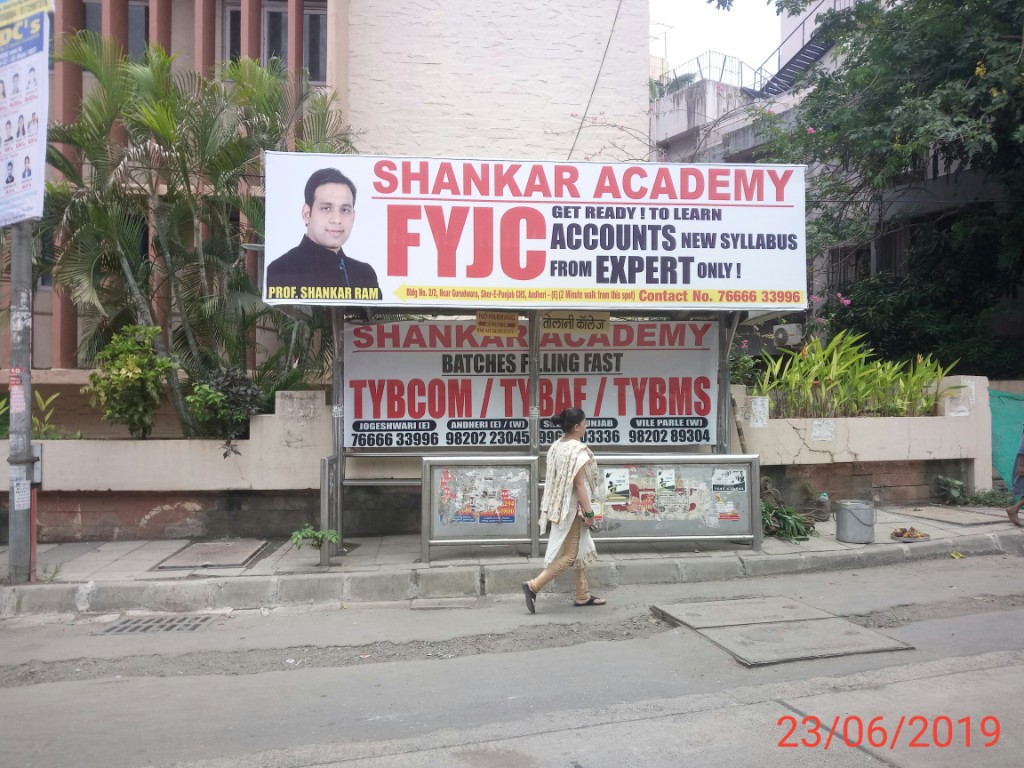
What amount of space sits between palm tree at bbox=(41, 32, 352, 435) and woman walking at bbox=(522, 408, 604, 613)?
3.55m

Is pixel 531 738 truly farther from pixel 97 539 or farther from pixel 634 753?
pixel 97 539

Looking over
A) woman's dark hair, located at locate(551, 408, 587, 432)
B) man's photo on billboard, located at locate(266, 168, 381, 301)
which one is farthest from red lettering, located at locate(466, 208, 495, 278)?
woman's dark hair, located at locate(551, 408, 587, 432)

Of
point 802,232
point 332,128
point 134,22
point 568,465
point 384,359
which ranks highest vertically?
point 134,22

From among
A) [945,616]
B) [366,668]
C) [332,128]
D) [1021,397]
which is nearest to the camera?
[366,668]

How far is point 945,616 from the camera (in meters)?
6.23

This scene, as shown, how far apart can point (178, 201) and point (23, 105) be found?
7.71 feet

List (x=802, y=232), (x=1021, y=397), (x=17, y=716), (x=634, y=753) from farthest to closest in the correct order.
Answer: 1. (x=1021, y=397)
2. (x=802, y=232)
3. (x=17, y=716)
4. (x=634, y=753)

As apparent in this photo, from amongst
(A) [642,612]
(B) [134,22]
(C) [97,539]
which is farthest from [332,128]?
(A) [642,612]

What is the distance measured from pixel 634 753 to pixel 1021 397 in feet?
33.9

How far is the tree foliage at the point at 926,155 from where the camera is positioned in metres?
11.4

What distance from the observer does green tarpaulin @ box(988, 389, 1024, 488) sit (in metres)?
11.1

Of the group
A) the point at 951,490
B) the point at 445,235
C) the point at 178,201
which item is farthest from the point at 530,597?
the point at 951,490

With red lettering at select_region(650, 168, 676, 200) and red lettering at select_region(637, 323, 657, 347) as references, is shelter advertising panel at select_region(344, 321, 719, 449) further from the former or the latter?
red lettering at select_region(650, 168, 676, 200)

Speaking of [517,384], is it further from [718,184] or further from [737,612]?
[737,612]
